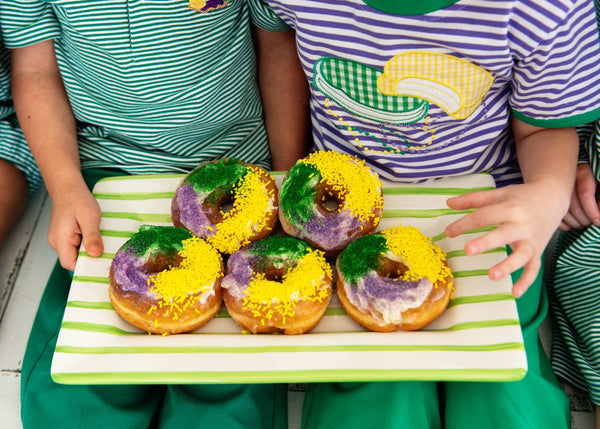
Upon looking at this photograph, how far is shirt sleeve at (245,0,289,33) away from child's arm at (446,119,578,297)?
0.45 metres

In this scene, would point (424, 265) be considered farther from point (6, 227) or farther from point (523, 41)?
point (6, 227)

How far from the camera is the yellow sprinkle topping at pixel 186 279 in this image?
77 centimetres

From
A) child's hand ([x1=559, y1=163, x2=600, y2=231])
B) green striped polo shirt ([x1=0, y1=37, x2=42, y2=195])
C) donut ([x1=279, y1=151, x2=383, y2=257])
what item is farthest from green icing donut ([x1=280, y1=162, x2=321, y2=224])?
green striped polo shirt ([x1=0, y1=37, x2=42, y2=195])

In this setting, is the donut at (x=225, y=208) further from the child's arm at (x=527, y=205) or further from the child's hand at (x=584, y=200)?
the child's hand at (x=584, y=200)

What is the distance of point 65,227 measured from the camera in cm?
95

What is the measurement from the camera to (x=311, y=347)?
0.74 metres

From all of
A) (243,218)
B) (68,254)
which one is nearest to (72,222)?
(68,254)

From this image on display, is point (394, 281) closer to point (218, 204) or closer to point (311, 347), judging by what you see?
point (311, 347)

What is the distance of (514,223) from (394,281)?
0.62 feet

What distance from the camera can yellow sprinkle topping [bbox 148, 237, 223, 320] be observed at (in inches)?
30.2

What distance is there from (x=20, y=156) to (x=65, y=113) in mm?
179

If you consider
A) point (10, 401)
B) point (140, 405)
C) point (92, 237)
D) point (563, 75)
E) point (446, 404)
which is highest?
point (563, 75)

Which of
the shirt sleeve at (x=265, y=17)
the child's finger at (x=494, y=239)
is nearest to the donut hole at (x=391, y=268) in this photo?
the child's finger at (x=494, y=239)

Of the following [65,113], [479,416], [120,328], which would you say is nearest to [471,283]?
[479,416]
